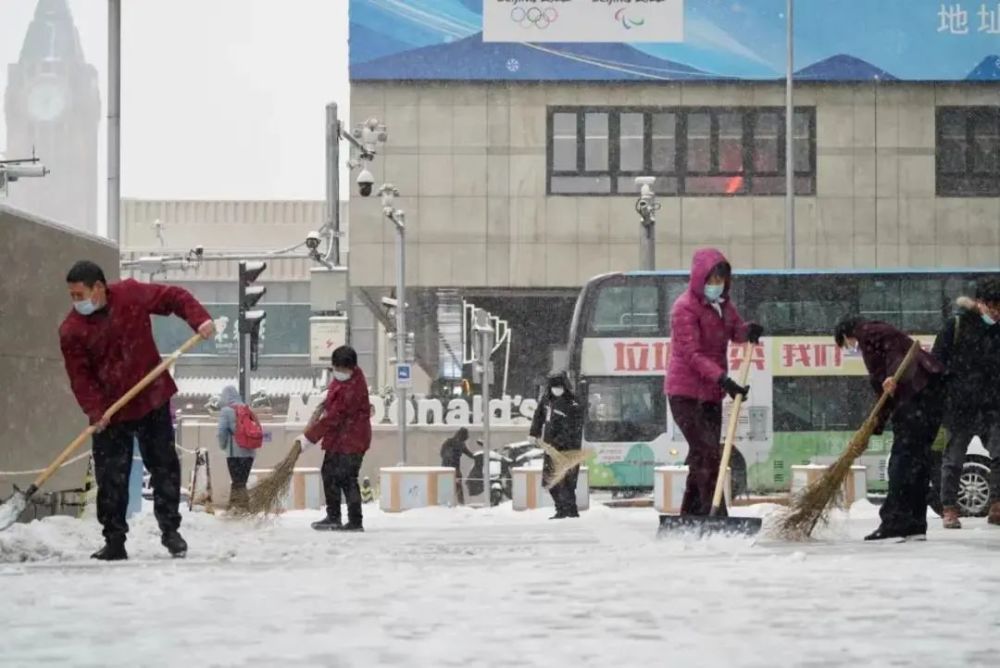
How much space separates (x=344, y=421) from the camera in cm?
1575

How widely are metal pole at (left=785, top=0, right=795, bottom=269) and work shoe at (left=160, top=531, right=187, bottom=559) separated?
30110 mm

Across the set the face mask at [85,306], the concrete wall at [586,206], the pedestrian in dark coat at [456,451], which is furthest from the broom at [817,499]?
the concrete wall at [586,206]

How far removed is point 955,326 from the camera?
496 inches

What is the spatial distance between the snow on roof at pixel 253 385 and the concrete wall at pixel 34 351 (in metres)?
66.4

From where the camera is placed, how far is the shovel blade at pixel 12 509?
1039 centimetres

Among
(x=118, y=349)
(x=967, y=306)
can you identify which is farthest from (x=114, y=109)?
(x=967, y=306)

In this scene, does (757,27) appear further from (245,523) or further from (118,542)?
(118,542)

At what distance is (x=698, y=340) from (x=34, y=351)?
4961 millimetres

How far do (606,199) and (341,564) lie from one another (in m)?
34.4

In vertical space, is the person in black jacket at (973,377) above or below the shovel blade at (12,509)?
above

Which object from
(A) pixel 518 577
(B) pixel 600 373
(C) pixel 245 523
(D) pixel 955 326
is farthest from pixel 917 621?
(B) pixel 600 373

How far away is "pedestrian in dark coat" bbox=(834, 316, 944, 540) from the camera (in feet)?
36.7

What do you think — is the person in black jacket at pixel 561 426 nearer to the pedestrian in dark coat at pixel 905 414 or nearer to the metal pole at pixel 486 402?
the metal pole at pixel 486 402

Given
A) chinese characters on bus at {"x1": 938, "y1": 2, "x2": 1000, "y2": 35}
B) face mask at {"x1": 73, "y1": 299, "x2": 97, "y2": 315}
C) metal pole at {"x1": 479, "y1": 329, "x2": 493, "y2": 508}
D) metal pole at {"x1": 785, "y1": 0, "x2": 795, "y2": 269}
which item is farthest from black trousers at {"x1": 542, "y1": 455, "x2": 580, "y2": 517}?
chinese characters on bus at {"x1": 938, "y1": 2, "x2": 1000, "y2": 35}
